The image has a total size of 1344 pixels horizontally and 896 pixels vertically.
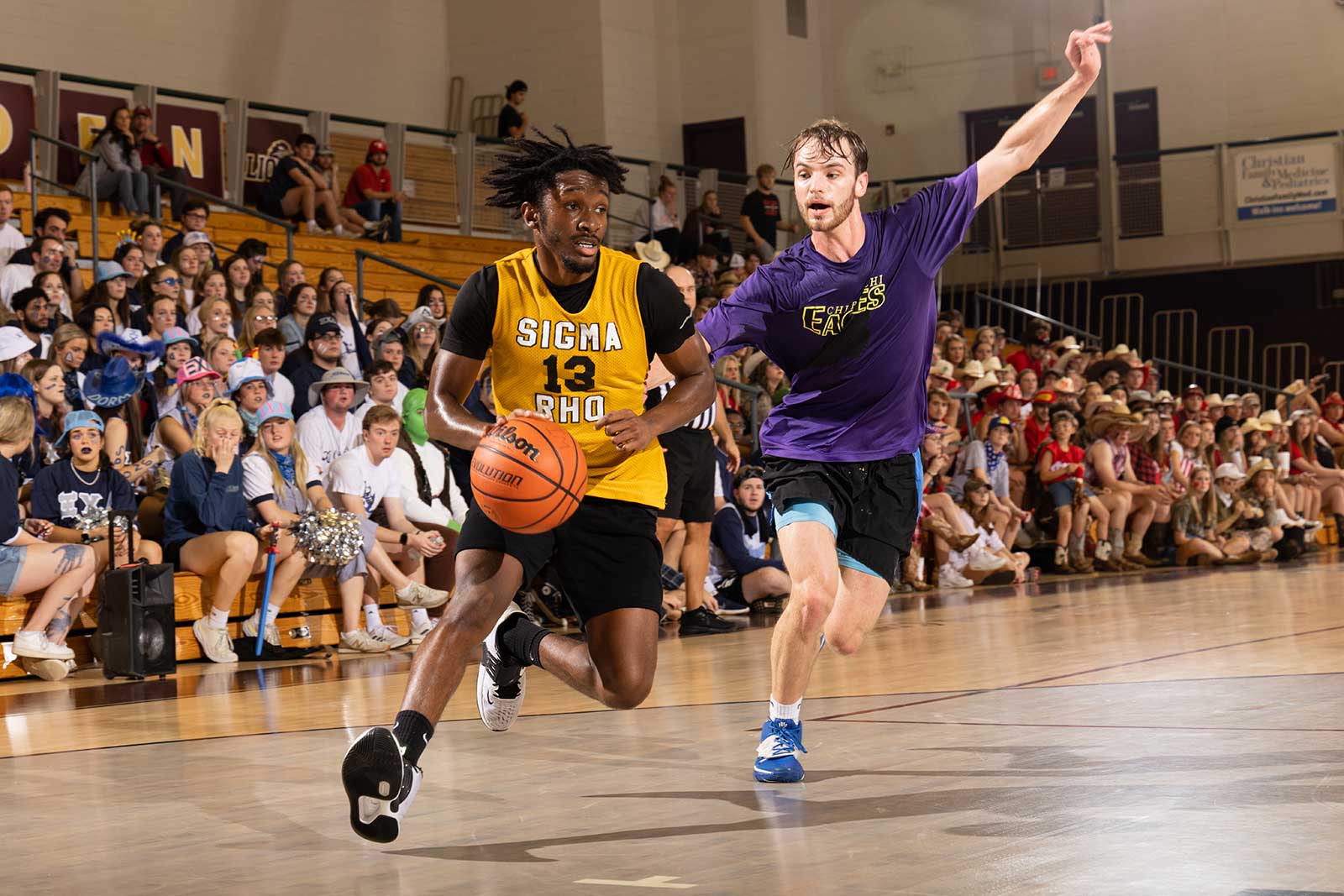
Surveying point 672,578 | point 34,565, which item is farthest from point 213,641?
point 672,578

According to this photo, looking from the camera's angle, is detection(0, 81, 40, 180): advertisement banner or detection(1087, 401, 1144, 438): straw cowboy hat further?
detection(0, 81, 40, 180): advertisement banner

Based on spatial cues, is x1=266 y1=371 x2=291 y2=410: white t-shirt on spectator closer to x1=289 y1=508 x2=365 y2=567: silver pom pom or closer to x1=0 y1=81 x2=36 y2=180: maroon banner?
x1=289 y1=508 x2=365 y2=567: silver pom pom

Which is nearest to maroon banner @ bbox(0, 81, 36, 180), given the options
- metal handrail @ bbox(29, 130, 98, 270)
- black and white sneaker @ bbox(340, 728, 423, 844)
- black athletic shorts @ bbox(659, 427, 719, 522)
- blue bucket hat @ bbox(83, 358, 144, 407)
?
metal handrail @ bbox(29, 130, 98, 270)

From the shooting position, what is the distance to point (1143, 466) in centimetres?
1611

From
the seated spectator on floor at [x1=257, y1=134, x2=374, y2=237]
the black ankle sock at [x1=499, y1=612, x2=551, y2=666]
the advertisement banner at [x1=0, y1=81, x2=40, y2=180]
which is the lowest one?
the black ankle sock at [x1=499, y1=612, x2=551, y2=666]

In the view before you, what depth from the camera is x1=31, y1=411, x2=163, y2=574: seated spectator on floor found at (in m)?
9.26

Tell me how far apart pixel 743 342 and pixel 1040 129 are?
1190mm

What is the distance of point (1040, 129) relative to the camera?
5.32m

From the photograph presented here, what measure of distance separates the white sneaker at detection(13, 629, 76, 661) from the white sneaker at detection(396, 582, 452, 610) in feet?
6.68

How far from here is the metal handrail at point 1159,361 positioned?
72.2 feet

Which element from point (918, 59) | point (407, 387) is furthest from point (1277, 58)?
point (407, 387)

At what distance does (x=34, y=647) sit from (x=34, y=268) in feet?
14.9

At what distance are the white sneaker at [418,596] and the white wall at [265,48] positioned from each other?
11851mm

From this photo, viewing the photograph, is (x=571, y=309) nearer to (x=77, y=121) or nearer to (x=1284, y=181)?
(x=77, y=121)
